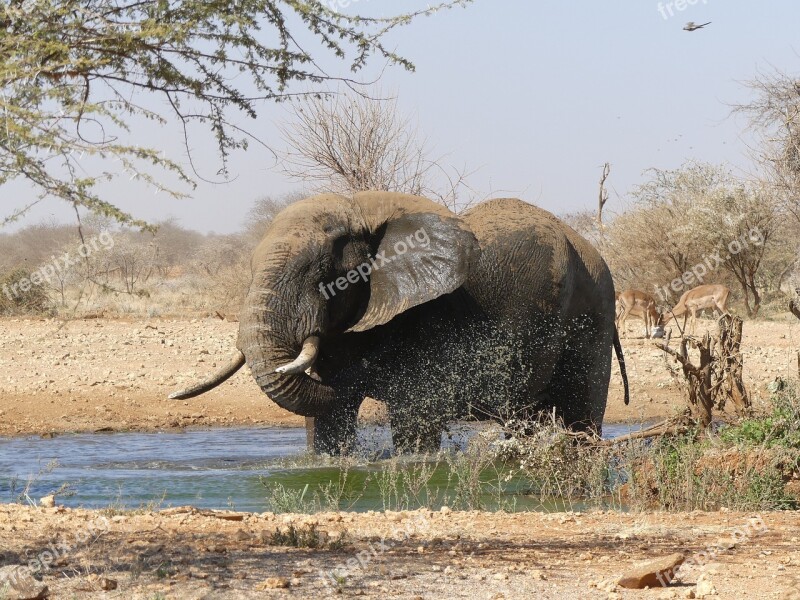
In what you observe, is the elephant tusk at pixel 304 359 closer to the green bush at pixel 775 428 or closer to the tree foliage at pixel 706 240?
the green bush at pixel 775 428

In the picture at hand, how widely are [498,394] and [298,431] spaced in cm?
386

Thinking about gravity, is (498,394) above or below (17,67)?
below

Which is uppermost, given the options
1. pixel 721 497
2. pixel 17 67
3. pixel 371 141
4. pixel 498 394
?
pixel 371 141

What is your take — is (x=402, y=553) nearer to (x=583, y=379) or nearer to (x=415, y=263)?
(x=415, y=263)

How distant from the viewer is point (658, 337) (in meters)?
20.6

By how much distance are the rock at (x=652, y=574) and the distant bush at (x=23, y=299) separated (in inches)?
707

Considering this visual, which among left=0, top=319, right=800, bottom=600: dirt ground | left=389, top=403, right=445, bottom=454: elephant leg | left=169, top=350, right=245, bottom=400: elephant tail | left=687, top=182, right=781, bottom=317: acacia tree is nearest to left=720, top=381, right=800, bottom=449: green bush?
left=0, top=319, right=800, bottom=600: dirt ground

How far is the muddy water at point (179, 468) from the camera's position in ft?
30.0

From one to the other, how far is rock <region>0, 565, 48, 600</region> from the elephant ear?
5.72 metres

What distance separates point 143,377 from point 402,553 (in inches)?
419

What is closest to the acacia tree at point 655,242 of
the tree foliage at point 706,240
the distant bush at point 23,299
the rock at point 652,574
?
the tree foliage at point 706,240

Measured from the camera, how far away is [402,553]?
5.93 metres

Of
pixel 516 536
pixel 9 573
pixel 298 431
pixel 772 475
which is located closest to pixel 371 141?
pixel 298 431

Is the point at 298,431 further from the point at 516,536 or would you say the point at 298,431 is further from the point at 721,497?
the point at 516,536
